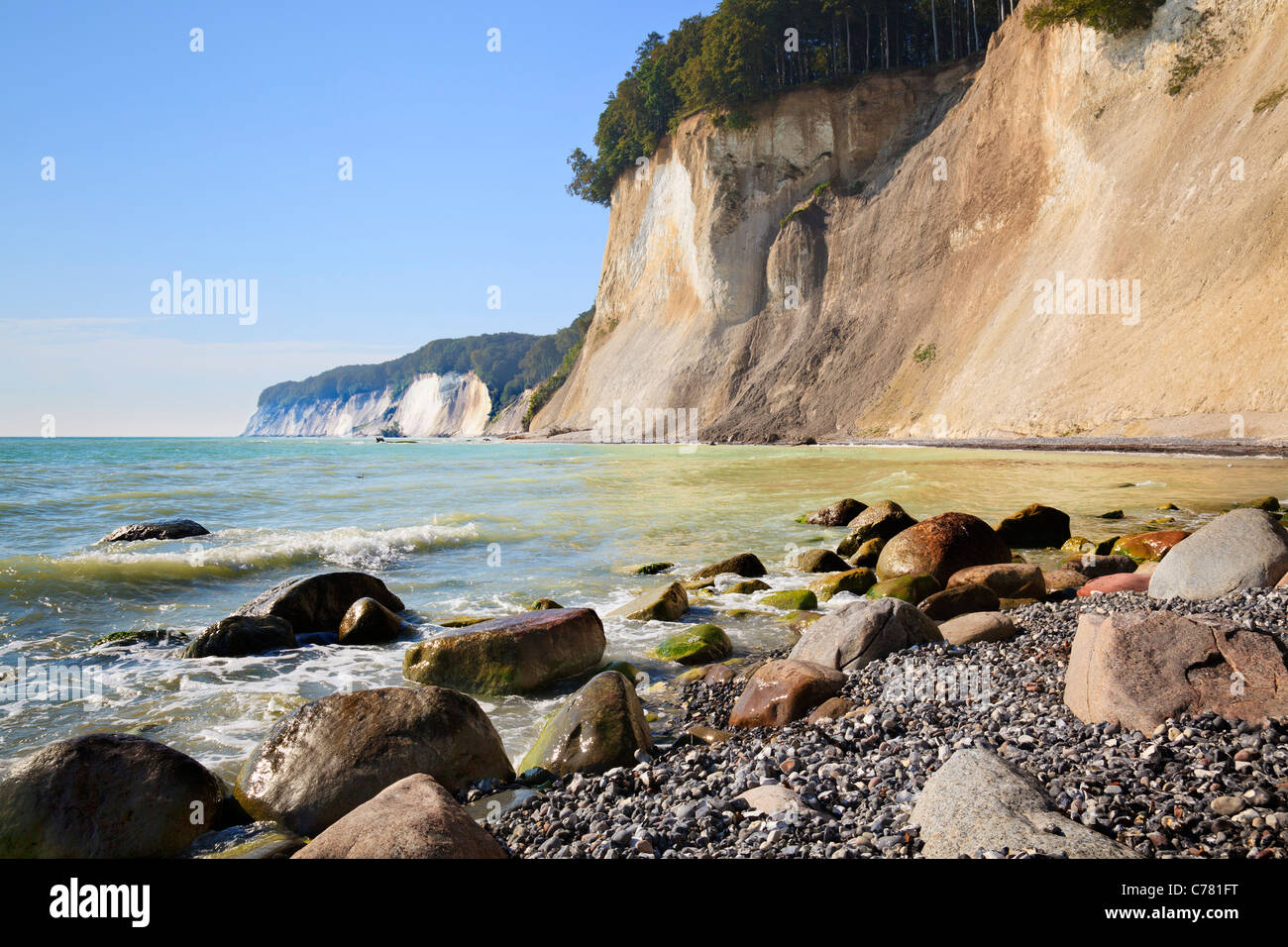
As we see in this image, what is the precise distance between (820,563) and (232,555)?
9273 millimetres

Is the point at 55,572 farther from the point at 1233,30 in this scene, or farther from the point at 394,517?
the point at 1233,30

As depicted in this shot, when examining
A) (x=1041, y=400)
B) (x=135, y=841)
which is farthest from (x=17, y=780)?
(x=1041, y=400)

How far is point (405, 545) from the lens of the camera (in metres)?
13.9

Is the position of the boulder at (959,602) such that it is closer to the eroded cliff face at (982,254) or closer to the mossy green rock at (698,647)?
the mossy green rock at (698,647)

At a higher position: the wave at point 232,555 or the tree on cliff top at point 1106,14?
the tree on cliff top at point 1106,14

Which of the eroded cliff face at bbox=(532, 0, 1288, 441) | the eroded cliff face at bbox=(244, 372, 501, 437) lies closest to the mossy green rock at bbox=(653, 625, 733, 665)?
the eroded cliff face at bbox=(532, 0, 1288, 441)

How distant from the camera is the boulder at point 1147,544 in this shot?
1012 cm

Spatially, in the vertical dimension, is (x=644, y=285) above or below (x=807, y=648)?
above

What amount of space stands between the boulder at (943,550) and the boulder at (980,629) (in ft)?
9.55

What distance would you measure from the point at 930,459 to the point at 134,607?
26.6 meters

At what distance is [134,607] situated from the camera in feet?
31.2

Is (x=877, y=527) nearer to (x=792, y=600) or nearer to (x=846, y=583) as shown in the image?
(x=846, y=583)

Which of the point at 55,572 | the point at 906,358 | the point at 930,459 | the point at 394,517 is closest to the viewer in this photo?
the point at 55,572

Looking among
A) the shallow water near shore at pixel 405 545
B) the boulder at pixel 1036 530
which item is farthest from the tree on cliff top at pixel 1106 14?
the boulder at pixel 1036 530
